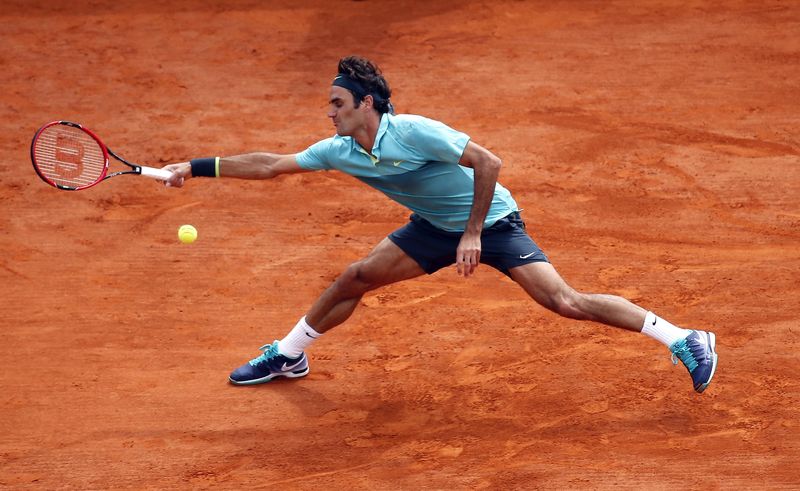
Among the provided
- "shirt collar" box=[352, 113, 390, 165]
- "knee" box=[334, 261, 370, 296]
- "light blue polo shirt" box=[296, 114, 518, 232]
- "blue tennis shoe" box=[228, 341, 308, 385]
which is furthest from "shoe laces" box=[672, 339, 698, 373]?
"blue tennis shoe" box=[228, 341, 308, 385]

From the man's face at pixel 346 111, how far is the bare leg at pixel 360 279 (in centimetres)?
78

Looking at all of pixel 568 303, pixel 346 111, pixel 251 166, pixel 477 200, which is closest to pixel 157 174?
pixel 251 166

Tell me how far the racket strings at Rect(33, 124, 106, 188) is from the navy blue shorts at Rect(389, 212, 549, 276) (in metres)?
1.81

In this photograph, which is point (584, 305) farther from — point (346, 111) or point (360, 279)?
point (346, 111)

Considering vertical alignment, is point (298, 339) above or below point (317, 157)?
below

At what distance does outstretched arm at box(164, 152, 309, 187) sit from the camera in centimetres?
605

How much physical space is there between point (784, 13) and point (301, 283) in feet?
22.2

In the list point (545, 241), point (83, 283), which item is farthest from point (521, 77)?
point (83, 283)

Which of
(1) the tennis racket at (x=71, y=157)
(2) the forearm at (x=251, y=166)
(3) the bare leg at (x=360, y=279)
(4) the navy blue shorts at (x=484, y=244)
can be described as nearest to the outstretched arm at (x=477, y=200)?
(4) the navy blue shorts at (x=484, y=244)

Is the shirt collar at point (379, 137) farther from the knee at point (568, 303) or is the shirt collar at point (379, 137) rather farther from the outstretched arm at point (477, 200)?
the knee at point (568, 303)

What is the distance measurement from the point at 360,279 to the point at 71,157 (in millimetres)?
1851

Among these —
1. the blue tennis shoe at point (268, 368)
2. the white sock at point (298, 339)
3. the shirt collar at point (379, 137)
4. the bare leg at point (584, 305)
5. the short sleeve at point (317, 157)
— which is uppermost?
the shirt collar at point (379, 137)

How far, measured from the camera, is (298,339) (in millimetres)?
6453

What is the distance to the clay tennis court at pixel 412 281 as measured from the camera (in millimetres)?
5879
